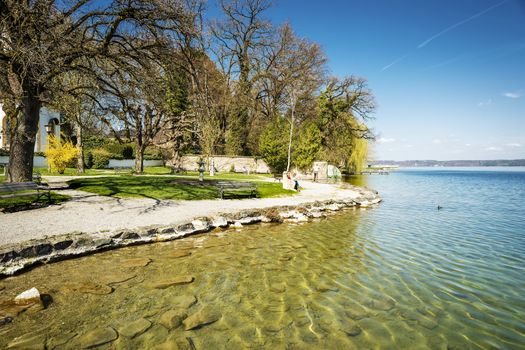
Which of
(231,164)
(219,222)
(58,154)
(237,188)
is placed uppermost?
(58,154)

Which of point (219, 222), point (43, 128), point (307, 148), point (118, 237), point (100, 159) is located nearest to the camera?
point (118, 237)

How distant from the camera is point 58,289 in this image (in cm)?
525

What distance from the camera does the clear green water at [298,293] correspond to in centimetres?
405

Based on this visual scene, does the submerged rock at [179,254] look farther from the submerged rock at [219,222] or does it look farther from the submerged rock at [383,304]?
the submerged rock at [383,304]

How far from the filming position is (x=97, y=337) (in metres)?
3.89

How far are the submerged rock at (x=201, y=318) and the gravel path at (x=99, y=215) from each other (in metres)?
5.01

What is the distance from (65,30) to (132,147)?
30129 mm

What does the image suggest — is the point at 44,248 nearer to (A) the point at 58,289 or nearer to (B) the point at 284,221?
(A) the point at 58,289

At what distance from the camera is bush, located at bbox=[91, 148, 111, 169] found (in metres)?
31.9

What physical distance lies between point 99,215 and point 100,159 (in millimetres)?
25945

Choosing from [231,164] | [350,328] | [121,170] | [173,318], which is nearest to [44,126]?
[121,170]

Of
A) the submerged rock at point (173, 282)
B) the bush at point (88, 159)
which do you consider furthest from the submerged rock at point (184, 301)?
the bush at point (88, 159)

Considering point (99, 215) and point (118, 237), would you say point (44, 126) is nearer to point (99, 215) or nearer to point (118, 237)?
point (99, 215)

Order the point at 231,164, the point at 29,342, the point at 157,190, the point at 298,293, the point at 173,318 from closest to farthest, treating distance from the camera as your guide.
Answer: the point at 29,342
the point at 173,318
the point at 298,293
the point at 157,190
the point at 231,164
